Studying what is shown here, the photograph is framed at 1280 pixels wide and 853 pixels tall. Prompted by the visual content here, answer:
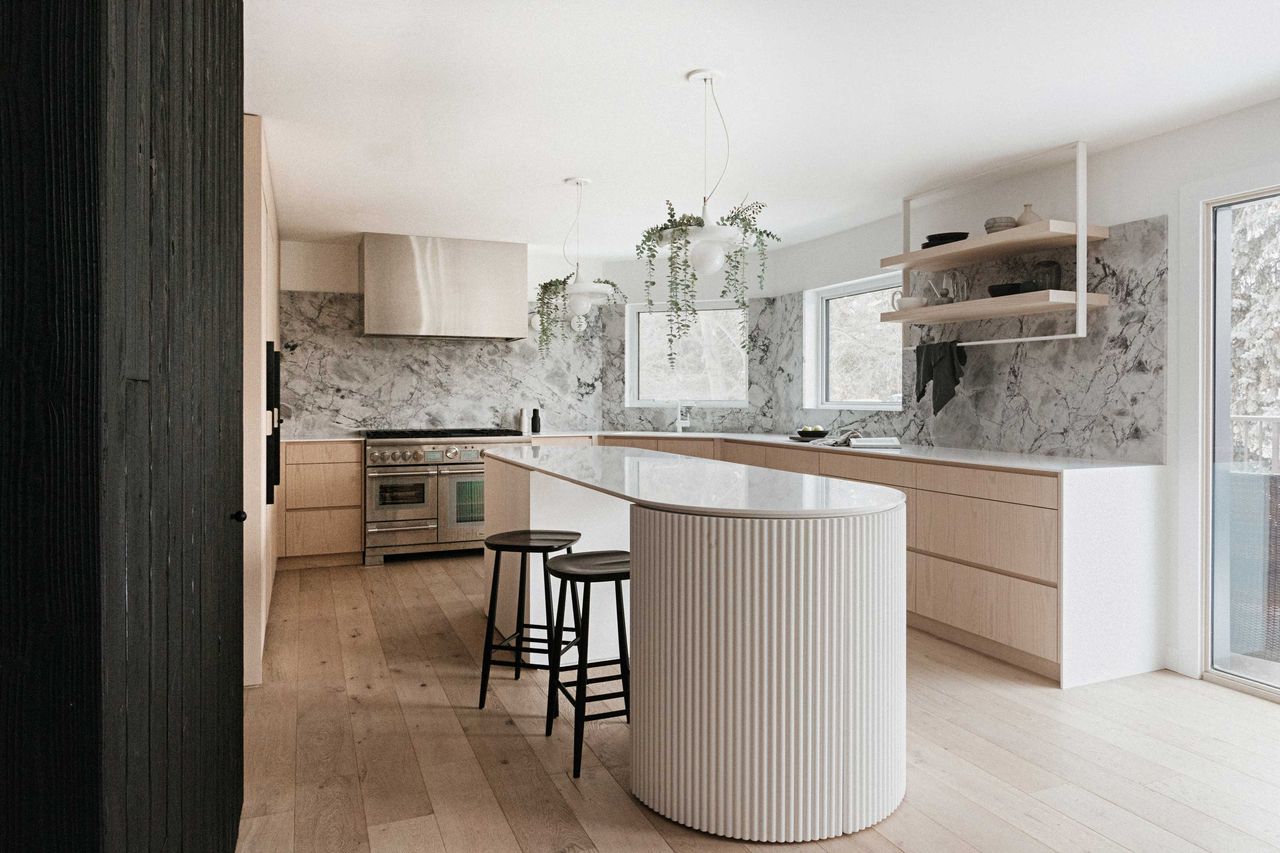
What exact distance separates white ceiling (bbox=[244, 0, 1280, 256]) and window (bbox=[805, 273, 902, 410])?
1.15m

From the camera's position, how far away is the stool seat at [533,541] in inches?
126

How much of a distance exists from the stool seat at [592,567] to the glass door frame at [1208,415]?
2580mm

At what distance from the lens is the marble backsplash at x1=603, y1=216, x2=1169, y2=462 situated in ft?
12.3

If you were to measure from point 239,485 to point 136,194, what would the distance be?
1678 millimetres

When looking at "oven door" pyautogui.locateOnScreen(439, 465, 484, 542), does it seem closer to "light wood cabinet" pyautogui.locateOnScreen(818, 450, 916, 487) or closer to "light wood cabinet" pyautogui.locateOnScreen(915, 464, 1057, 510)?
"light wood cabinet" pyautogui.locateOnScreen(818, 450, 916, 487)

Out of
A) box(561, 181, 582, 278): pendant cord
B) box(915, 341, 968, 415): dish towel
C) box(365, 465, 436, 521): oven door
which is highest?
box(561, 181, 582, 278): pendant cord

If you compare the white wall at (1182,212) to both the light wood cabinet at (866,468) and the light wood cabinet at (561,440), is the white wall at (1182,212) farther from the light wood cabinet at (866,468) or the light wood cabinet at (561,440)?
the light wood cabinet at (561,440)

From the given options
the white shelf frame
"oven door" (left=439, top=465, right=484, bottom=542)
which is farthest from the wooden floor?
"oven door" (left=439, top=465, right=484, bottom=542)

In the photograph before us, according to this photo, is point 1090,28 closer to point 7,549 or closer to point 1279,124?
point 1279,124

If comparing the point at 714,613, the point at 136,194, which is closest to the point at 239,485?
the point at 714,613

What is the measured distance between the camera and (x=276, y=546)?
216 inches

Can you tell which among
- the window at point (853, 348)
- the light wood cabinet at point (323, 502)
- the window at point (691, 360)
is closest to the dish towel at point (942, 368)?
the window at point (853, 348)

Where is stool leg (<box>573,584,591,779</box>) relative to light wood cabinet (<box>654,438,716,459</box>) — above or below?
below

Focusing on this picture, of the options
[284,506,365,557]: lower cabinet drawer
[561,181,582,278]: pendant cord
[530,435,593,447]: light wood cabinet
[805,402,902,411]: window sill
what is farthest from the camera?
[530,435,593,447]: light wood cabinet
